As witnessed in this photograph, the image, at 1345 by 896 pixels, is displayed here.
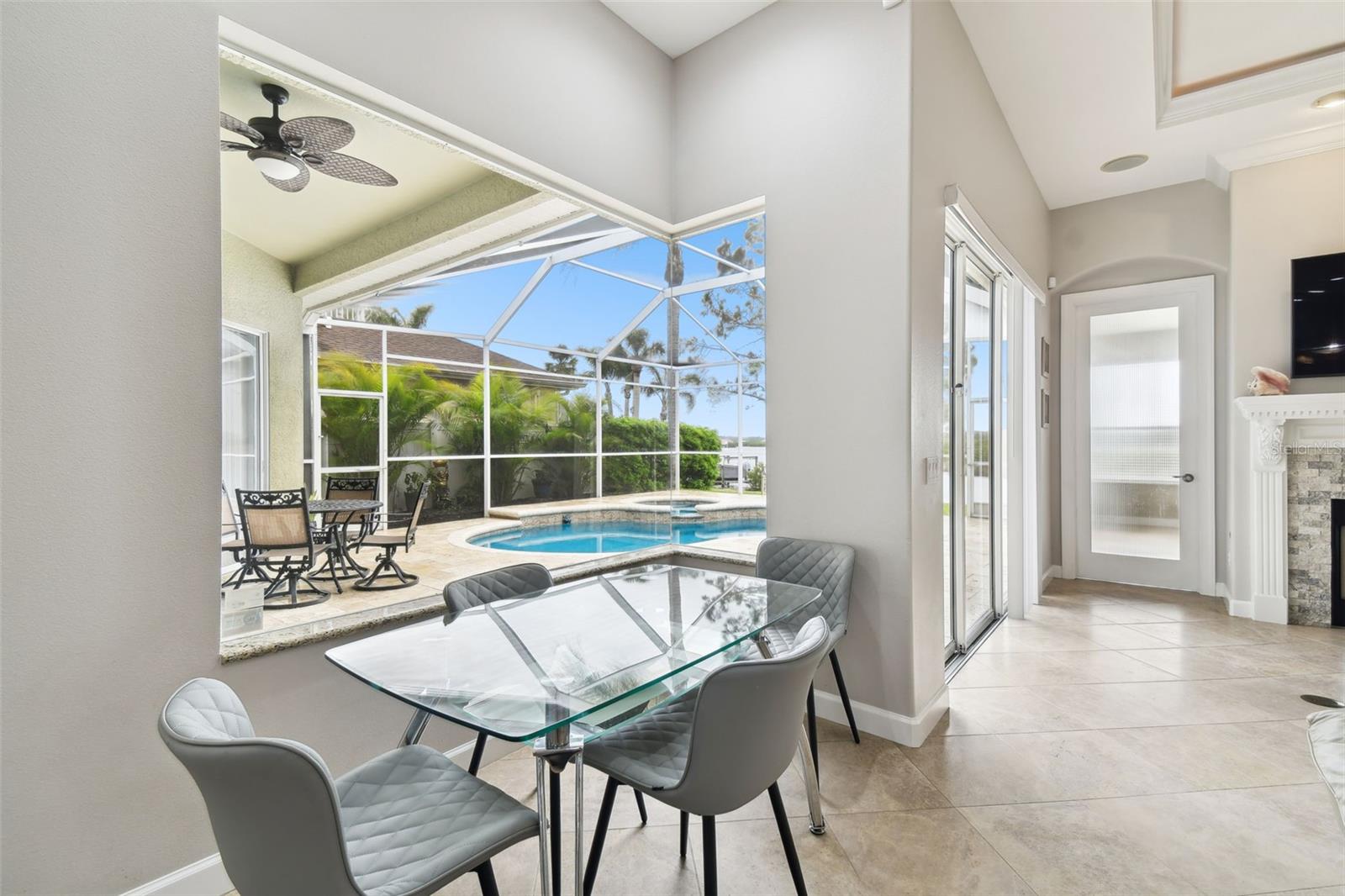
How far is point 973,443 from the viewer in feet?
12.0

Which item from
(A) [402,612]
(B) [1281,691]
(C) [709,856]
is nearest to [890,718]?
(C) [709,856]

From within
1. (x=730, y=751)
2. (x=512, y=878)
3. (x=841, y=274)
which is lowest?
(x=512, y=878)

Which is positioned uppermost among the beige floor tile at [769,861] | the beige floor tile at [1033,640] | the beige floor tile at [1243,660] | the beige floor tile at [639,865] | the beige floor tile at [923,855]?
the beige floor tile at [1243,660]

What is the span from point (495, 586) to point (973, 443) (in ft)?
9.84

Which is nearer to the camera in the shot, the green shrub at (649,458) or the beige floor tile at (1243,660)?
the beige floor tile at (1243,660)

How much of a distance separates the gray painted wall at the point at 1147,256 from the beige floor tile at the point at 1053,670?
1773mm

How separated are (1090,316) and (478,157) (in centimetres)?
517

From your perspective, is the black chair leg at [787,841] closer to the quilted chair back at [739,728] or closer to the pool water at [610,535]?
the quilted chair back at [739,728]

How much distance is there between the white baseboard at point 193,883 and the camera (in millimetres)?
1528

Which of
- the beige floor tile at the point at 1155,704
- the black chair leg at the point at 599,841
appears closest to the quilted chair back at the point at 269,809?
the black chair leg at the point at 599,841

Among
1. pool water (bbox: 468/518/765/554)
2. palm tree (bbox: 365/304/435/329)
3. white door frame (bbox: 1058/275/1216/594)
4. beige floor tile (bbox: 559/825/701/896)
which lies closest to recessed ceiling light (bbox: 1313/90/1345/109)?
white door frame (bbox: 1058/275/1216/594)

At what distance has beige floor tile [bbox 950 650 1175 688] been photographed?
3.05m

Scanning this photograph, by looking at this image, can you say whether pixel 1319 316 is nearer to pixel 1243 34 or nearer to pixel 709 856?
pixel 1243 34

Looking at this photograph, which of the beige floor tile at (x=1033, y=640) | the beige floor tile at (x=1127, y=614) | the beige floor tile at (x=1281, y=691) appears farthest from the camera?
the beige floor tile at (x=1127, y=614)
